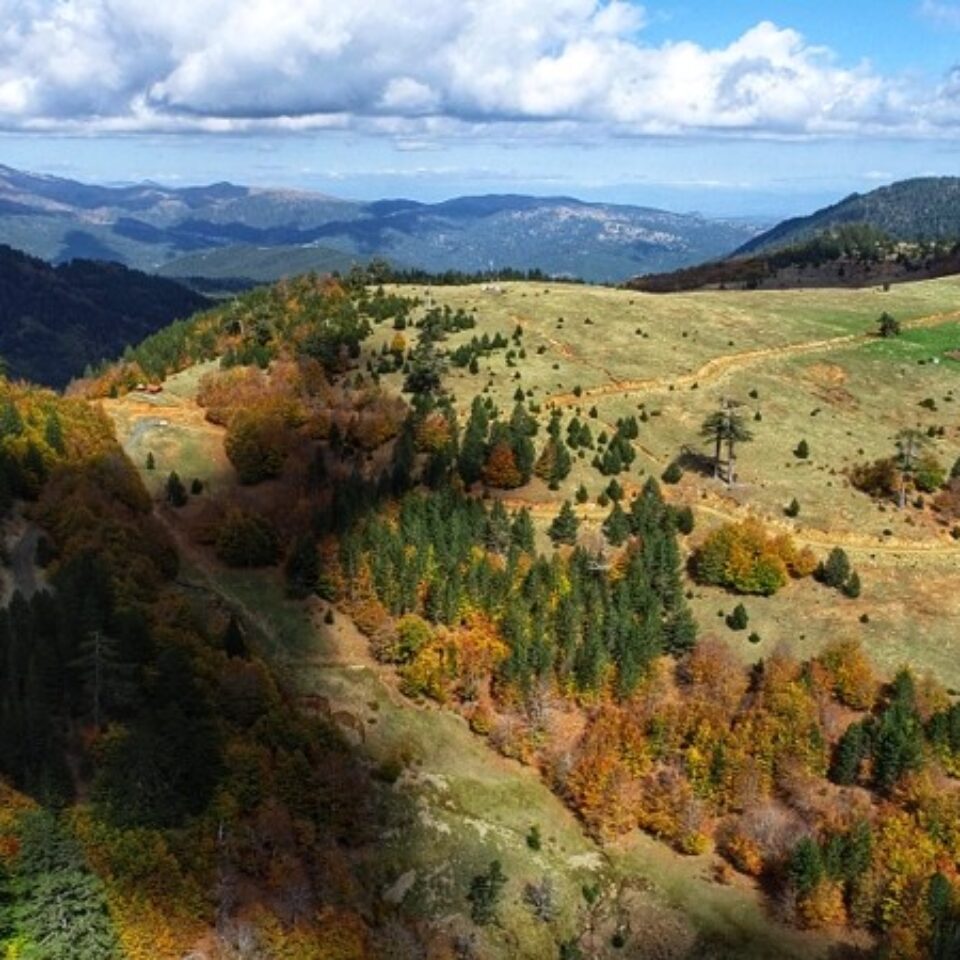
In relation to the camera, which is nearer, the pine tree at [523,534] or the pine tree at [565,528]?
the pine tree at [523,534]

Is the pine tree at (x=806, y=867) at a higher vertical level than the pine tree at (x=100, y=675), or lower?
lower

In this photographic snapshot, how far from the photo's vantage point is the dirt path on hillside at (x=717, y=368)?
5610 inches

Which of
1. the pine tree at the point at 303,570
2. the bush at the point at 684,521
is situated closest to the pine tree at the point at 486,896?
the pine tree at the point at 303,570

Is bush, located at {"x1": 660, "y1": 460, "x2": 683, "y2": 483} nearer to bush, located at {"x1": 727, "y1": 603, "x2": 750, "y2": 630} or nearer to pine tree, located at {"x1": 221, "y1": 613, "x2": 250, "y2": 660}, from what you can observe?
bush, located at {"x1": 727, "y1": 603, "x2": 750, "y2": 630}

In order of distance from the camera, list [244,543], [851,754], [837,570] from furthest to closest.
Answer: [244,543], [837,570], [851,754]

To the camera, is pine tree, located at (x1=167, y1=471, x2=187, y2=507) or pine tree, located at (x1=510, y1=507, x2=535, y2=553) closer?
pine tree, located at (x1=510, y1=507, x2=535, y2=553)

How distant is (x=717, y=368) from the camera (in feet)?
513

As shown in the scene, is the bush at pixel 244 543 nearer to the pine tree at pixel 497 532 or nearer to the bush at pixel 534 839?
the pine tree at pixel 497 532

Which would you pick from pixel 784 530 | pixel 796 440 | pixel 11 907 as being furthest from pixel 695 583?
pixel 11 907

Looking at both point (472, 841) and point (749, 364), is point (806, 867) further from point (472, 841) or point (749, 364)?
point (749, 364)

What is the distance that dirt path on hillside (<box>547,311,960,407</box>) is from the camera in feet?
468

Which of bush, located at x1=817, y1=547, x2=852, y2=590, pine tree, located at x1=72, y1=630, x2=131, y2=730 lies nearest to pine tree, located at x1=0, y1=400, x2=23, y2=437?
pine tree, located at x1=72, y1=630, x2=131, y2=730

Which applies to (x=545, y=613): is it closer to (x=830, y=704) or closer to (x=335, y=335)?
(x=830, y=704)

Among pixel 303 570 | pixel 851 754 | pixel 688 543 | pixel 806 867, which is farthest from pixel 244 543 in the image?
pixel 851 754
